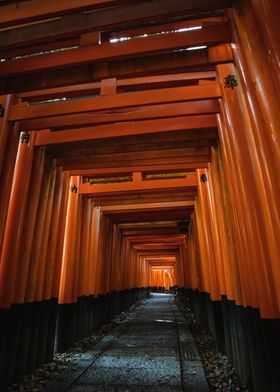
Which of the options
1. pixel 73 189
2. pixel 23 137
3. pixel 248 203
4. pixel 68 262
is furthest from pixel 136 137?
pixel 68 262

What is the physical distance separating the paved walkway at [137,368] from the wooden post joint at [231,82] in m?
4.15

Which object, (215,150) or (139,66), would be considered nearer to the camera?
(139,66)

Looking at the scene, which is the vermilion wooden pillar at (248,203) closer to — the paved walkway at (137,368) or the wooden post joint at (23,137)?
the paved walkway at (137,368)

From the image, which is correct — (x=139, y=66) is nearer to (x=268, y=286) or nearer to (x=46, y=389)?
(x=268, y=286)

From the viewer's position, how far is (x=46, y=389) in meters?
3.80

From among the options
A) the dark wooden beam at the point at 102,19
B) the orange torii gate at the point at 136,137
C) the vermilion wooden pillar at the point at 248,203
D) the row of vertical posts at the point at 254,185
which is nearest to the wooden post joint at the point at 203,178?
the orange torii gate at the point at 136,137

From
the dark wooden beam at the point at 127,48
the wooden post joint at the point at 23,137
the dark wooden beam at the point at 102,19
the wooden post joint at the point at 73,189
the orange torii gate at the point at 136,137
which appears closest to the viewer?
the orange torii gate at the point at 136,137

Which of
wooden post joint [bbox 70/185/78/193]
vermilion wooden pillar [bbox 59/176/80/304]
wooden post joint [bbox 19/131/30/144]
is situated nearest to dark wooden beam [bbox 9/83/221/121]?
wooden post joint [bbox 19/131/30/144]

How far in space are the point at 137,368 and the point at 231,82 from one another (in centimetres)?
473

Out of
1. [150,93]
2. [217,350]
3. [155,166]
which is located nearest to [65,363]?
[217,350]

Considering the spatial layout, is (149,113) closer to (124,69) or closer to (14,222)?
(124,69)

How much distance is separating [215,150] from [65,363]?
4979 millimetres

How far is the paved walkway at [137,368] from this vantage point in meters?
3.90

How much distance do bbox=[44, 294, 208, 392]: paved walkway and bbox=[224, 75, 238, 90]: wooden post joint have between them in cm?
415
